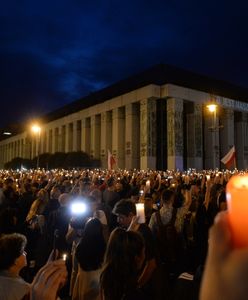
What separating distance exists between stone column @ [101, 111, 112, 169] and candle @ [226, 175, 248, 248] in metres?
54.8

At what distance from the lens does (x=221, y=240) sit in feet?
3.16

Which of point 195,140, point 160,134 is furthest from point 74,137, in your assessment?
point 195,140

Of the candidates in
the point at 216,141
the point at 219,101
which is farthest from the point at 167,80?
the point at 216,141

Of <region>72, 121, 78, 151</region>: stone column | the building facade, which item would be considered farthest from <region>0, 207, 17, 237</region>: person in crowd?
<region>72, 121, 78, 151</region>: stone column

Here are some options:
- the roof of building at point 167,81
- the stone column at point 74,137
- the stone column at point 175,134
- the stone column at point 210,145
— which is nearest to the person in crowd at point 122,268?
the stone column at point 175,134

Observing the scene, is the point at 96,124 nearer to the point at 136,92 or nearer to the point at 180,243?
the point at 136,92

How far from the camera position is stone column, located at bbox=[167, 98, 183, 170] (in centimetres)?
4556

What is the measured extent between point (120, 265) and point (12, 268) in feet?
3.40

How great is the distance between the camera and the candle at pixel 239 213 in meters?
0.90

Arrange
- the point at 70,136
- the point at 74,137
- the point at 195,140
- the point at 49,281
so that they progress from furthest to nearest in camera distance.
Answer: the point at 70,136 < the point at 74,137 < the point at 195,140 < the point at 49,281

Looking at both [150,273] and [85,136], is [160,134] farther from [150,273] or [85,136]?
[150,273]

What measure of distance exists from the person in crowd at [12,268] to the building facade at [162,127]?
37.2 m

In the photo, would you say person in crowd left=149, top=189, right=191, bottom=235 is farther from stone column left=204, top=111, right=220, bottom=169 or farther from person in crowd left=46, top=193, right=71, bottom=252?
stone column left=204, top=111, right=220, bottom=169

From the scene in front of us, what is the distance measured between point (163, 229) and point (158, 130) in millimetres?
42730
